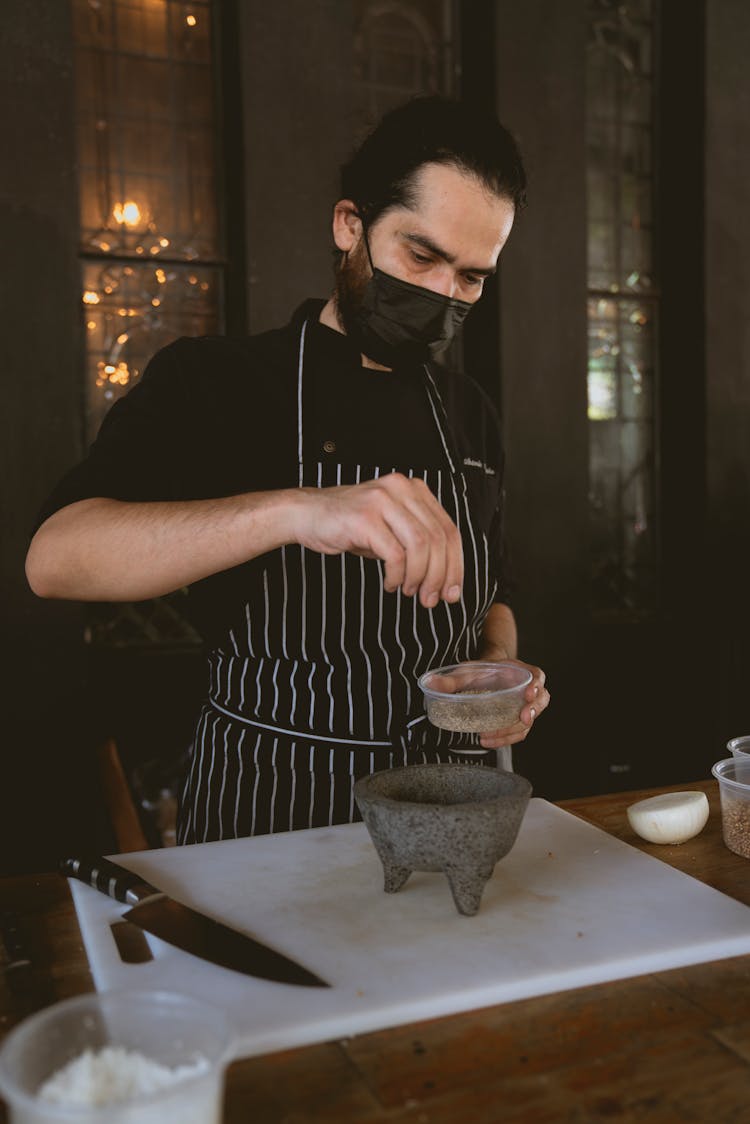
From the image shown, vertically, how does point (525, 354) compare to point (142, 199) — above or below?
below

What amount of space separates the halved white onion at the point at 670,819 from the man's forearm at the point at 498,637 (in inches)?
23.6

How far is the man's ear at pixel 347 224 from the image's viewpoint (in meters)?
1.82

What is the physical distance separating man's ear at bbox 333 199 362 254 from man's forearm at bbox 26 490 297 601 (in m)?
0.67

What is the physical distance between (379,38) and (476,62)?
342 millimetres

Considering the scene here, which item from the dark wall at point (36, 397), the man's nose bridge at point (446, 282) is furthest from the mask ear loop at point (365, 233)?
the dark wall at point (36, 397)

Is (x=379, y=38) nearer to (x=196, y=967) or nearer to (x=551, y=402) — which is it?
(x=551, y=402)

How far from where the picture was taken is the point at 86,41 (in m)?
2.86

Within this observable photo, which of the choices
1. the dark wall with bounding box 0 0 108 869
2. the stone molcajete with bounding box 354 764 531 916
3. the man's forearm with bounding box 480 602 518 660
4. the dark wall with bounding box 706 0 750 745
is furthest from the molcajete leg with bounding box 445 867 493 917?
the dark wall with bounding box 706 0 750 745

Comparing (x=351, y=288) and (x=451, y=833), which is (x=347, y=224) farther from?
(x=451, y=833)

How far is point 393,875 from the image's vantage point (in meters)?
1.14

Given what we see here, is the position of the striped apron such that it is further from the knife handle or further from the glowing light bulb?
the glowing light bulb

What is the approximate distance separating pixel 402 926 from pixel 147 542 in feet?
2.15

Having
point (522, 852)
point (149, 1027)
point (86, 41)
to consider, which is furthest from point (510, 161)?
point (86, 41)

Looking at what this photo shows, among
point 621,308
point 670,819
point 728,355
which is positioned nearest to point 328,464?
point 670,819
